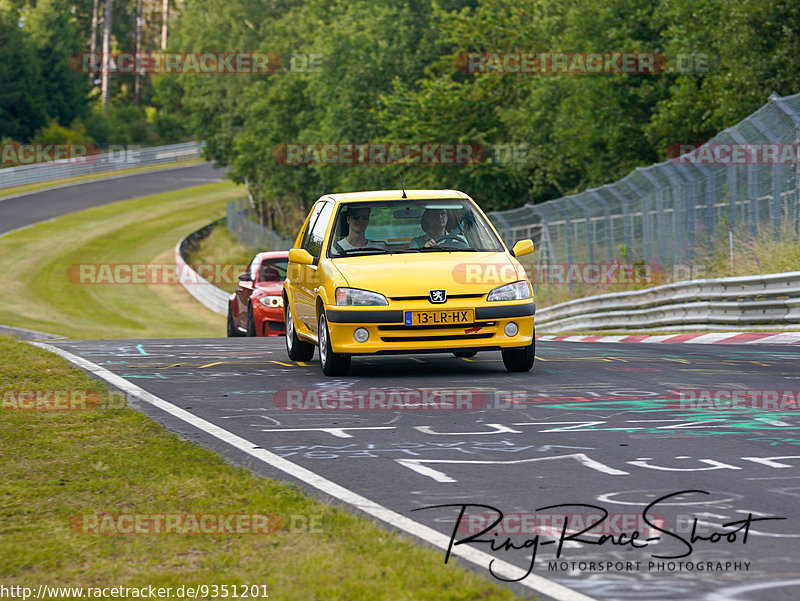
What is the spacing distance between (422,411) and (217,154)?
229 feet

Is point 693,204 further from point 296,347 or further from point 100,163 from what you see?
point 100,163

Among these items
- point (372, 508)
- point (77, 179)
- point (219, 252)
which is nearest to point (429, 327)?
point (372, 508)

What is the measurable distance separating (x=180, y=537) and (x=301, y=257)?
7458mm

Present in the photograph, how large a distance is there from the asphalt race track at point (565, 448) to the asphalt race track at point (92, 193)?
53.4 meters

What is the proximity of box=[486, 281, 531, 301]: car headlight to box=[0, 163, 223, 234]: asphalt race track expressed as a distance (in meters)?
53.9

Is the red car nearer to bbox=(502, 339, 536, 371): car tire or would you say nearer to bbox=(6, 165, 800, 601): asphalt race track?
bbox=(6, 165, 800, 601): asphalt race track

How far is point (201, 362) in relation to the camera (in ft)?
43.6

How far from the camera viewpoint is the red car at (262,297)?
65.5 ft

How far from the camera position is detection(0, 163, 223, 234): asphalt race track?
222 feet

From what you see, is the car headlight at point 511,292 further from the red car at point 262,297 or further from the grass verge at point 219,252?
the grass verge at point 219,252

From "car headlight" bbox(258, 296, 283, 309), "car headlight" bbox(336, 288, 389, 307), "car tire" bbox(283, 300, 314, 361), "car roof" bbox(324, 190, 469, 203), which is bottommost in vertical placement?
"car headlight" bbox(258, 296, 283, 309)

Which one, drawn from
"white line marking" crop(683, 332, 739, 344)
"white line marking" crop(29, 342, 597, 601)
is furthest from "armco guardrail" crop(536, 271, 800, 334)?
"white line marking" crop(29, 342, 597, 601)

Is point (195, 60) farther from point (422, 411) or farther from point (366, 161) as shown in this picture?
point (422, 411)

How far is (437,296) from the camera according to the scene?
36.1 feet
